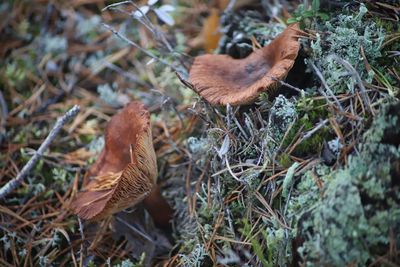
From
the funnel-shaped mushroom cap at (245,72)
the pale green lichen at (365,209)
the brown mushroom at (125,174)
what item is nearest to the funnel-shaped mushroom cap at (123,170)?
the brown mushroom at (125,174)

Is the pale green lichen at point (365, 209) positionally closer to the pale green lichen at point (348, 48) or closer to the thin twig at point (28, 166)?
the pale green lichen at point (348, 48)

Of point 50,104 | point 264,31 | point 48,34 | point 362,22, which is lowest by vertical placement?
point 50,104

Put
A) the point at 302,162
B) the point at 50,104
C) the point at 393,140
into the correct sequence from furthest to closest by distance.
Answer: the point at 50,104
the point at 302,162
the point at 393,140

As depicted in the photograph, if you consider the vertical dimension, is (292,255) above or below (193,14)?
below

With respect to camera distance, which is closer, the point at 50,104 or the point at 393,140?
the point at 393,140

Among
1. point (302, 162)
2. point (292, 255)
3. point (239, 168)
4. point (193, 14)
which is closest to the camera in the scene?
point (292, 255)

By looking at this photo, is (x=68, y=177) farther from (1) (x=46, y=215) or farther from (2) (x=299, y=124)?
(2) (x=299, y=124)

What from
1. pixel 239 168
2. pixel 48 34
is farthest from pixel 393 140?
pixel 48 34

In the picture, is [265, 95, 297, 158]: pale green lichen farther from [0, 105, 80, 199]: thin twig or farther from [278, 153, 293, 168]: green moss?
[0, 105, 80, 199]: thin twig
